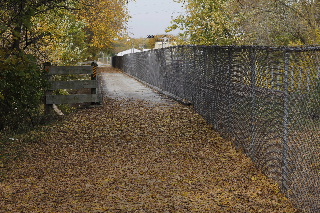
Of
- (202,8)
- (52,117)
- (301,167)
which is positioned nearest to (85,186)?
(301,167)

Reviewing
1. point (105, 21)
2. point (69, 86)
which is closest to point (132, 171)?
point (69, 86)

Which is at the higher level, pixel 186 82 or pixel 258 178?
pixel 186 82

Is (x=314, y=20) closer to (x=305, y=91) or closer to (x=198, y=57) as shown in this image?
(x=198, y=57)

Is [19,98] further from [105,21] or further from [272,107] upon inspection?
[105,21]

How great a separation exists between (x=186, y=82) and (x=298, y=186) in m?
9.39

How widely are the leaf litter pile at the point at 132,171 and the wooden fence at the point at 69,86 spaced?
52.6 inches

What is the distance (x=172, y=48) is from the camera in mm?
17812

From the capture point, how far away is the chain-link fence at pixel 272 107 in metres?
5.59

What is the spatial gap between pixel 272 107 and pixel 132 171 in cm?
261

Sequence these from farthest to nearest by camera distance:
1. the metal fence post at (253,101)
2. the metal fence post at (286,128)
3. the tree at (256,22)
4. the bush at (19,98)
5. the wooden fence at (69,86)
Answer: the tree at (256,22), the wooden fence at (69,86), the bush at (19,98), the metal fence post at (253,101), the metal fence post at (286,128)

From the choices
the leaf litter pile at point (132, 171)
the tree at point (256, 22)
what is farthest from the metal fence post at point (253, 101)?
the tree at point (256, 22)

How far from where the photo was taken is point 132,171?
7.97 meters

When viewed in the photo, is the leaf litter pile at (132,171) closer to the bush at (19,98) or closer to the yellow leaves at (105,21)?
the bush at (19,98)

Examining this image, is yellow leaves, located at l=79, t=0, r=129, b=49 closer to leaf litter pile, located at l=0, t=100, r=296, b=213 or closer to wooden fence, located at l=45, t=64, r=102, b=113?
wooden fence, located at l=45, t=64, r=102, b=113
